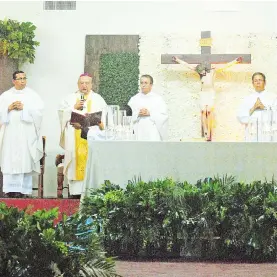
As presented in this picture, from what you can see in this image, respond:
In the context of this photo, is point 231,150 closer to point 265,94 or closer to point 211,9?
point 265,94

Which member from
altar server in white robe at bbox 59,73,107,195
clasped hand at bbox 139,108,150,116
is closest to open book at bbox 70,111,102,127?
clasped hand at bbox 139,108,150,116

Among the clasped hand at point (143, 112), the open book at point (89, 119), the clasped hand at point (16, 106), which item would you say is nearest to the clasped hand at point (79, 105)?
the open book at point (89, 119)

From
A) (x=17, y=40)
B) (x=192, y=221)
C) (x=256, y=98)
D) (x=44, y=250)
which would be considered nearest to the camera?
(x=44, y=250)

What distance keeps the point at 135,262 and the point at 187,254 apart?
0.39 meters

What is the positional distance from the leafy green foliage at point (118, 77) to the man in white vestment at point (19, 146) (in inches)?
58.5

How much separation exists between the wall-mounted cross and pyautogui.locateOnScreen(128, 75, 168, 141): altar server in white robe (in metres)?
0.80

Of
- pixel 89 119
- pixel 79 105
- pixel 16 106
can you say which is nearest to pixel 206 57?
pixel 79 105

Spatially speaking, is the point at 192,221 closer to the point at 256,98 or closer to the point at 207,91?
the point at 256,98

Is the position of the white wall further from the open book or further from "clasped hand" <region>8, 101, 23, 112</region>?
the open book

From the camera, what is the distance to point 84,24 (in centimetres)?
1129

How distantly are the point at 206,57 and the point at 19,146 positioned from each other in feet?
10.9

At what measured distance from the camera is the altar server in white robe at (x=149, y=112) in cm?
880

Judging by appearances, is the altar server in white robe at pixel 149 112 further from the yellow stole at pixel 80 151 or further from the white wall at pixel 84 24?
the white wall at pixel 84 24

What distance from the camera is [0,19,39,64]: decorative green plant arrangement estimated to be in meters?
10.3
